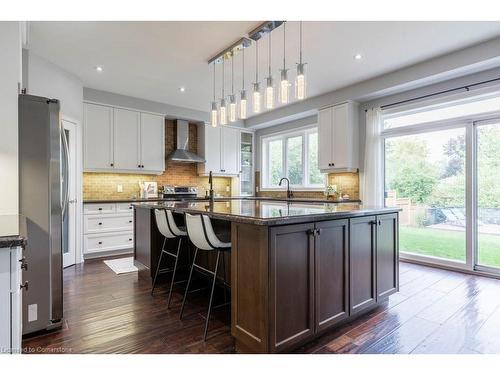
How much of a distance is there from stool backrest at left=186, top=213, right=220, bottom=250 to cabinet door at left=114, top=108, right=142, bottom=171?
3.43m

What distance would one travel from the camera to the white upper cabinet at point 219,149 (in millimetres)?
6324

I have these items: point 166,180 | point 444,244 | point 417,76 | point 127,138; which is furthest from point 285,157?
point 444,244

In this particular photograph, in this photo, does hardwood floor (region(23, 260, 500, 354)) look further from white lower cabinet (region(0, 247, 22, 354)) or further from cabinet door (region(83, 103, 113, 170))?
cabinet door (region(83, 103, 113, 170))

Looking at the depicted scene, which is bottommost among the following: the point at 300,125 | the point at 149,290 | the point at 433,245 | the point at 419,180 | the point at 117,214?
the point at 149,290

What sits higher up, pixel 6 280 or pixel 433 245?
pixel 6 280

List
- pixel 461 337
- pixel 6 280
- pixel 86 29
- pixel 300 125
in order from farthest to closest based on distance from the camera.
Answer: pixel 300 125
pixel 86 29
pixel 461 337
pixel 6 280

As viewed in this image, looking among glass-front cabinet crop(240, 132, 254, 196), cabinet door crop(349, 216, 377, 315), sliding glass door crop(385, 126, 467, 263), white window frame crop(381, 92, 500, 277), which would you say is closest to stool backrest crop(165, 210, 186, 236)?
cabinet door crop(349, 216, 377, 315)

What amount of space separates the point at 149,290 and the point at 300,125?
4.53 meters

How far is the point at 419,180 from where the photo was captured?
14.3 ft

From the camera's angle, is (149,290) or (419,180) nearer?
(149,290)

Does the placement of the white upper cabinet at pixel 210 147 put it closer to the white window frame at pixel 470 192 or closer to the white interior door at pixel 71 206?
the white interior door at pixel 71 206

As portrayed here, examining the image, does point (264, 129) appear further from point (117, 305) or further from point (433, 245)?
point (117, 305)

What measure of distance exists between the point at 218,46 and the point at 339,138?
265 cm
